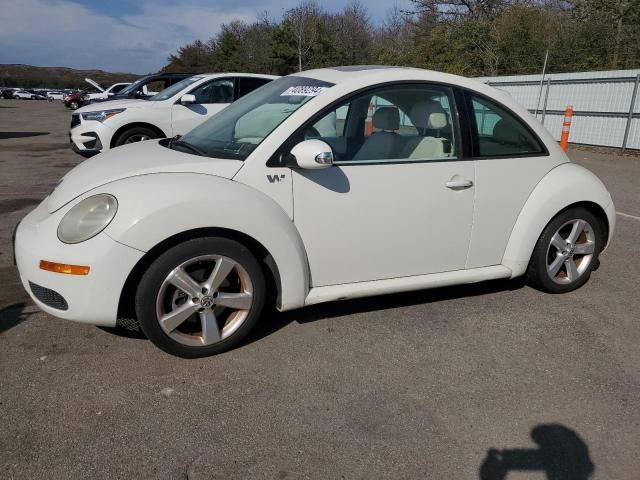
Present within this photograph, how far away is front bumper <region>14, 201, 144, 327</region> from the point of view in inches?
102

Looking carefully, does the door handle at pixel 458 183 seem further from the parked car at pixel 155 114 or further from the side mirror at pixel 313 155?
the parked car at pixel 155 114

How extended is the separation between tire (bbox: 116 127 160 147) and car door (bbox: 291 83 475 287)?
6095 mm

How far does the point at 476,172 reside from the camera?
343 centimetres

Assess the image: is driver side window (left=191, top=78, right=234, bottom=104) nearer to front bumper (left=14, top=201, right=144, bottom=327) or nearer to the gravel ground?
the gravel ground

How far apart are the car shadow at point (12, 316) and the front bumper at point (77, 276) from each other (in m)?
0.74

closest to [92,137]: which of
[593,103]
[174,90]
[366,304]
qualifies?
[174,90]

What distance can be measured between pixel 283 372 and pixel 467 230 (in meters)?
1.58

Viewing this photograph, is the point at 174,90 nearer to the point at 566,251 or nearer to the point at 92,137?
the point at 92,137

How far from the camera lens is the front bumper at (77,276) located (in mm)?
2584

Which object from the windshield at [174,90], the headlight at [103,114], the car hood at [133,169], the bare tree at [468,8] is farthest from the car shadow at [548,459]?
the bare tree at [468,8]

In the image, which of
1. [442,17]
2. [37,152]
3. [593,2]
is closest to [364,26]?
[442,17]

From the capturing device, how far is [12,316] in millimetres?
3436

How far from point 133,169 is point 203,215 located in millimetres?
577

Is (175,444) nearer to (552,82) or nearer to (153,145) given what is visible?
(153,145)
